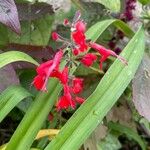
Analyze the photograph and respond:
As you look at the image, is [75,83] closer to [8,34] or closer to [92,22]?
[8,34]

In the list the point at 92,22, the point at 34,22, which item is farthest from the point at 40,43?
the point at 92,22

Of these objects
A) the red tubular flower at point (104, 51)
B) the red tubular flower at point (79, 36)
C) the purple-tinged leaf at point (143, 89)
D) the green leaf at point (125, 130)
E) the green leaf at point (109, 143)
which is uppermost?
the red tubular flower at point (79, 36)

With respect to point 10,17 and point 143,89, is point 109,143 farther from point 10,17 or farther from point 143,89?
point 10,17

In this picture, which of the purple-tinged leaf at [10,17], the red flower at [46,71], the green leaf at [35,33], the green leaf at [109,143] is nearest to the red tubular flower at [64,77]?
the red flower at [46,71]

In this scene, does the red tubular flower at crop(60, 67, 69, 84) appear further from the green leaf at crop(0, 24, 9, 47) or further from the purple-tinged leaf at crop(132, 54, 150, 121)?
the green leaf at crop(0, 24, 9, 47)

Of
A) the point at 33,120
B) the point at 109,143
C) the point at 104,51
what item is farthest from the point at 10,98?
the point at 109,143

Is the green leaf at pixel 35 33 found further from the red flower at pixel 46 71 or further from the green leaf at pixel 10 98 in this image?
the red flower at pixel 46 71
